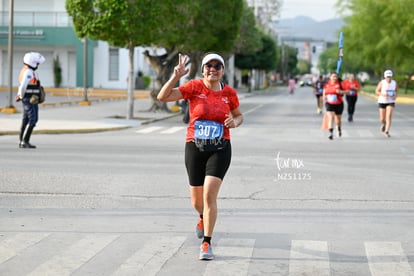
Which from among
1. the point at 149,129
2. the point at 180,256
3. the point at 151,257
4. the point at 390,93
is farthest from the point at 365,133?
the point at 151,257

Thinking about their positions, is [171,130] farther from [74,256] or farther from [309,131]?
[74,256]

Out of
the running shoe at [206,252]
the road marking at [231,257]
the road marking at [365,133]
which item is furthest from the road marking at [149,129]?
the running shoe at [206,252]

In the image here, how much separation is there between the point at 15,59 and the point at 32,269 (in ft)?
189

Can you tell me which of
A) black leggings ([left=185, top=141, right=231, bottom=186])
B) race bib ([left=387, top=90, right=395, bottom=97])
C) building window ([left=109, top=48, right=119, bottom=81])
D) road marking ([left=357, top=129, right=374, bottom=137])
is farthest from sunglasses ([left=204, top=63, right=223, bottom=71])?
building window ([left=109, top=48, right=119, bottom=81])

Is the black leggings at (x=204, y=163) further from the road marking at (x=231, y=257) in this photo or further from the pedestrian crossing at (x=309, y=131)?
the pedestrian crossing at (x=309, y=131)

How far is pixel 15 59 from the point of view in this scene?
62656 millimetres

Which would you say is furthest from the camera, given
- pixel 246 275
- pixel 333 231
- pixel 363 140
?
pixel 363 140

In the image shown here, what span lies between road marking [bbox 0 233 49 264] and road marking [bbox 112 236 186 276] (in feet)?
3.55

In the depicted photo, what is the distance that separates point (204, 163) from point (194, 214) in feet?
6.91

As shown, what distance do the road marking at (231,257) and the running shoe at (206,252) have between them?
6cm

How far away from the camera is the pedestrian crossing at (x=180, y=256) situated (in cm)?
705

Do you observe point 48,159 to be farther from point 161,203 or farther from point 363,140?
point 363,140

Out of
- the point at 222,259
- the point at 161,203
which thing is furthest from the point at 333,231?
the point at 161,203

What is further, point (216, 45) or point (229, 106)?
point (216, 45)
